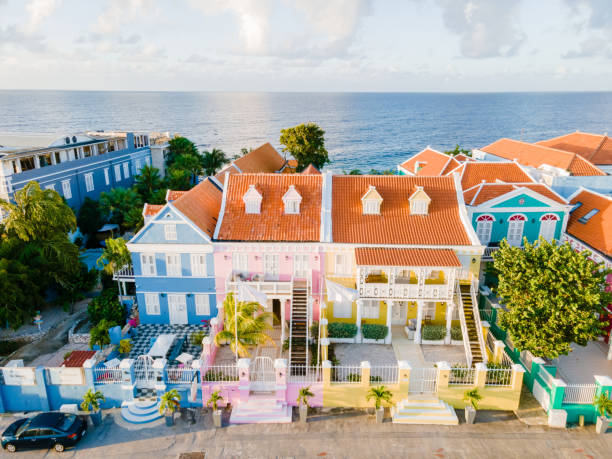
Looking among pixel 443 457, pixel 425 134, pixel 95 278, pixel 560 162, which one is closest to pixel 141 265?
pixel 95 278

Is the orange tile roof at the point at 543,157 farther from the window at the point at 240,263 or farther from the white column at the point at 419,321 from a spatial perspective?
the window at the point at 240,263

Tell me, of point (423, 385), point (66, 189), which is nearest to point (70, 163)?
point (66, 189)

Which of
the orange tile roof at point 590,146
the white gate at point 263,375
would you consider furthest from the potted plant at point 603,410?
the orange tile roof at point 590,146

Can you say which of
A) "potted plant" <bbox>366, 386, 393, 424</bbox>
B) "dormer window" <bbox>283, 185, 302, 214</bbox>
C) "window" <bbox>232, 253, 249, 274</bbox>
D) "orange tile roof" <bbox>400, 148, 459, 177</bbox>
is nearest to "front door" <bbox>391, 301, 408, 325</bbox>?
"potted plant" <bbox>366, 386, 393, 424</bbox>

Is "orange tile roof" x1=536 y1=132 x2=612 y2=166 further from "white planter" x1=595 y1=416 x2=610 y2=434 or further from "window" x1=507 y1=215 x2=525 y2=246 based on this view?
"white planter" x1=595 y1=416 x2=610 y2=434

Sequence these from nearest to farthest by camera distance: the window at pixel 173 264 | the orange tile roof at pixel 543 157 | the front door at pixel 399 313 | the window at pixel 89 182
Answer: the front door at pixel 399 313, the window at pixel 173 264, the orange tile roof at pixel 543 157, the window at pixel 89 182

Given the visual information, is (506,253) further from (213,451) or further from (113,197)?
(113,197)

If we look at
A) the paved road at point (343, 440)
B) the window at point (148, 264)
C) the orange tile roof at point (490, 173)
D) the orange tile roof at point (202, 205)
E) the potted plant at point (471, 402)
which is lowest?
the paved road at point (343, 440)
